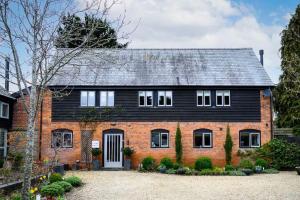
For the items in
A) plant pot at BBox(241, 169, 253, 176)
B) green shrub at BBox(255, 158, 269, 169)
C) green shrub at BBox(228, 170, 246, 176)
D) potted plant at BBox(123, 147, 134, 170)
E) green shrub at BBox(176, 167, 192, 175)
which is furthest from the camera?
potted plant at BBox(123, 147, 134, 170)

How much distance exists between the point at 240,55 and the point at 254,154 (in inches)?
294

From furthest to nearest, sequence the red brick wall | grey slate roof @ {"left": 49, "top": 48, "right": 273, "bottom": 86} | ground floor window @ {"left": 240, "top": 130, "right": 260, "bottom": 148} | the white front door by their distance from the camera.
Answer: grey slate roof @ {"left": 49, "top": 48, "right": 273, "bottom": 86}, ground floor window @ {"left": 240, "top": 130, "right": 260, "bottom": 148}, the white front door, the red brick wall

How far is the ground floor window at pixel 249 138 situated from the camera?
91.2 feet

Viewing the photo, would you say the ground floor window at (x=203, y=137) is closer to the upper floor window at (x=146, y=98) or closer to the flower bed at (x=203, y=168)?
the flower bed at (x=203, y=168)

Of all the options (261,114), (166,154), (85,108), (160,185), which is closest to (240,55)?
(261,114)

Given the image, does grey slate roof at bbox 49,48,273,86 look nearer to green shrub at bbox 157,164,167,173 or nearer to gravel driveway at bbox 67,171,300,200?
green shrub at bbox 157,164,167,173

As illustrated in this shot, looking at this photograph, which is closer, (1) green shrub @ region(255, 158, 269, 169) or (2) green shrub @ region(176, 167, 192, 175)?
(2) green shrub @ region(176, 167, 192, 175)

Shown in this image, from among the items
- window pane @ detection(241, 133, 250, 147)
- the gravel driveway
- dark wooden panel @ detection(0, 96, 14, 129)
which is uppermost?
dark wooden panel @ detection(0, 96, 14, 129)

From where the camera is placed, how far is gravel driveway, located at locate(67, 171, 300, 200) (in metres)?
14.9

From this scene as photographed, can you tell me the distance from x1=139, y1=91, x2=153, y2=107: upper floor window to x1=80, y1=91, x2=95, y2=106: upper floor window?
2957 millimetres

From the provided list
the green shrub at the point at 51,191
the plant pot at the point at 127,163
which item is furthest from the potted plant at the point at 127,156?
the green shrub at the point at 51,191

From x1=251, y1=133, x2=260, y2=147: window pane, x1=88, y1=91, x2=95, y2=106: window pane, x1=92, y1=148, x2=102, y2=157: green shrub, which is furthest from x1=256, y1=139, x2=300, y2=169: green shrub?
x1=88, y1=91, x2=95, y2=106: window pane

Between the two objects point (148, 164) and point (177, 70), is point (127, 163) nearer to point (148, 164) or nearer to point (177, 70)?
point (148, 164)

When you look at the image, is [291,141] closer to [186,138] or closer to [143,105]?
[186,138]
